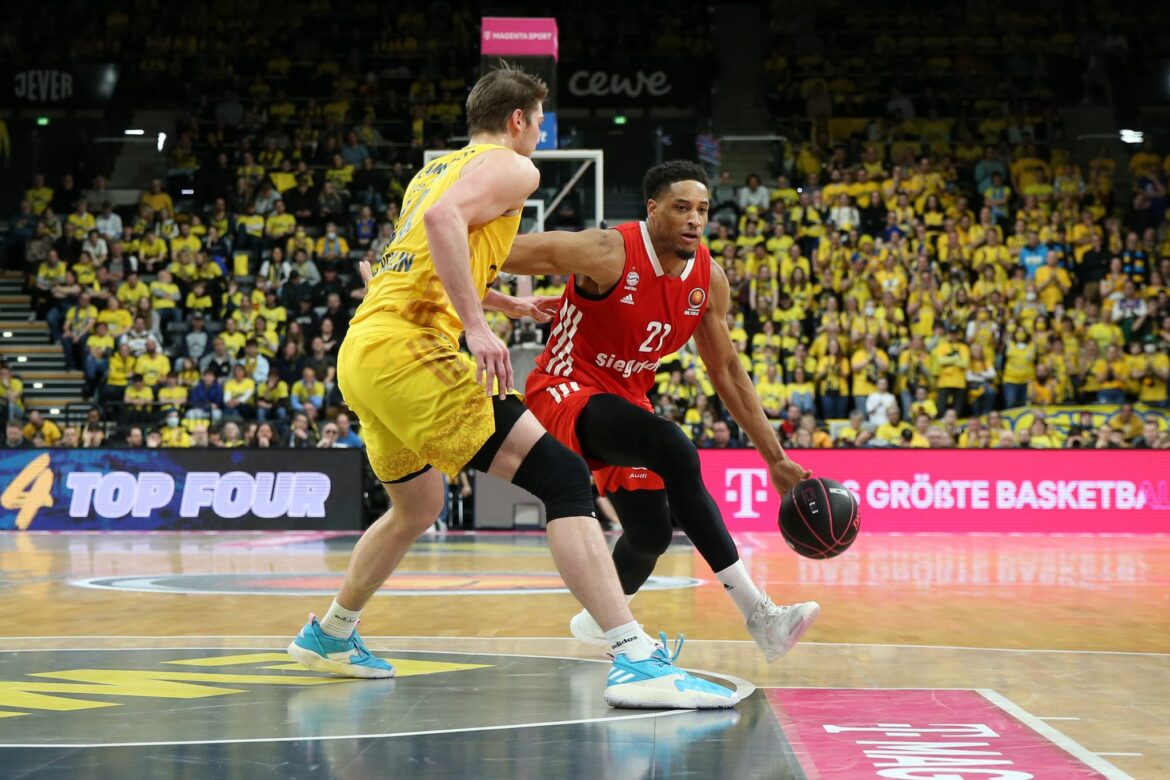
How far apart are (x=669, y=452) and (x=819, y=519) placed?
91 centimetres

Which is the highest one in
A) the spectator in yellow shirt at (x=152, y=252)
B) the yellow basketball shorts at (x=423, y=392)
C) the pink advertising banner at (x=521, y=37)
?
the pink advertising banner at (x=521, y=37)

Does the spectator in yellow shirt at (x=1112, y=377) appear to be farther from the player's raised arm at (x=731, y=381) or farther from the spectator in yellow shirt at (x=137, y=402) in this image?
the player's raised arm at (x=731, y=381)

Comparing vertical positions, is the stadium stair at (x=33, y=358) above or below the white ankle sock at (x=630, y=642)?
above

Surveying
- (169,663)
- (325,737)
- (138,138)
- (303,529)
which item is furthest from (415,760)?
(138,138)

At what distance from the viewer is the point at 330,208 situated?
856 inches

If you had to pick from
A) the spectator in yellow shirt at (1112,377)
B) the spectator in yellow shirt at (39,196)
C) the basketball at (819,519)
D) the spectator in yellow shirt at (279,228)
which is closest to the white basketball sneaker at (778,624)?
the basketball at (819,519)

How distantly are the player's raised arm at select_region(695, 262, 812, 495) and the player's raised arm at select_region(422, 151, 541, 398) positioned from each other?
1.41 metres

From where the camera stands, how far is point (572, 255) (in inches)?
214

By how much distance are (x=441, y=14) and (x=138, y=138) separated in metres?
6.73

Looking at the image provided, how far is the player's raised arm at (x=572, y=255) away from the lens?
534 centimetres

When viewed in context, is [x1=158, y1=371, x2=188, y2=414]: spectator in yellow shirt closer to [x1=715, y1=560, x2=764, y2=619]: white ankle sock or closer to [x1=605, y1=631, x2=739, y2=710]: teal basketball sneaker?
[x1=715, y1=560, x2=764, y2=619]: white ankle sock

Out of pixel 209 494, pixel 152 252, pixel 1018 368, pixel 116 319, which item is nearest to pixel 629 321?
pixel 209 494

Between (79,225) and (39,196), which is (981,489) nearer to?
(79,225)

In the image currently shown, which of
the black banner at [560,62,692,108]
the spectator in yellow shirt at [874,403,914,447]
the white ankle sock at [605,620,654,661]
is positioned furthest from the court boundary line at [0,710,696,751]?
the black banner at [560,62,692,108]
